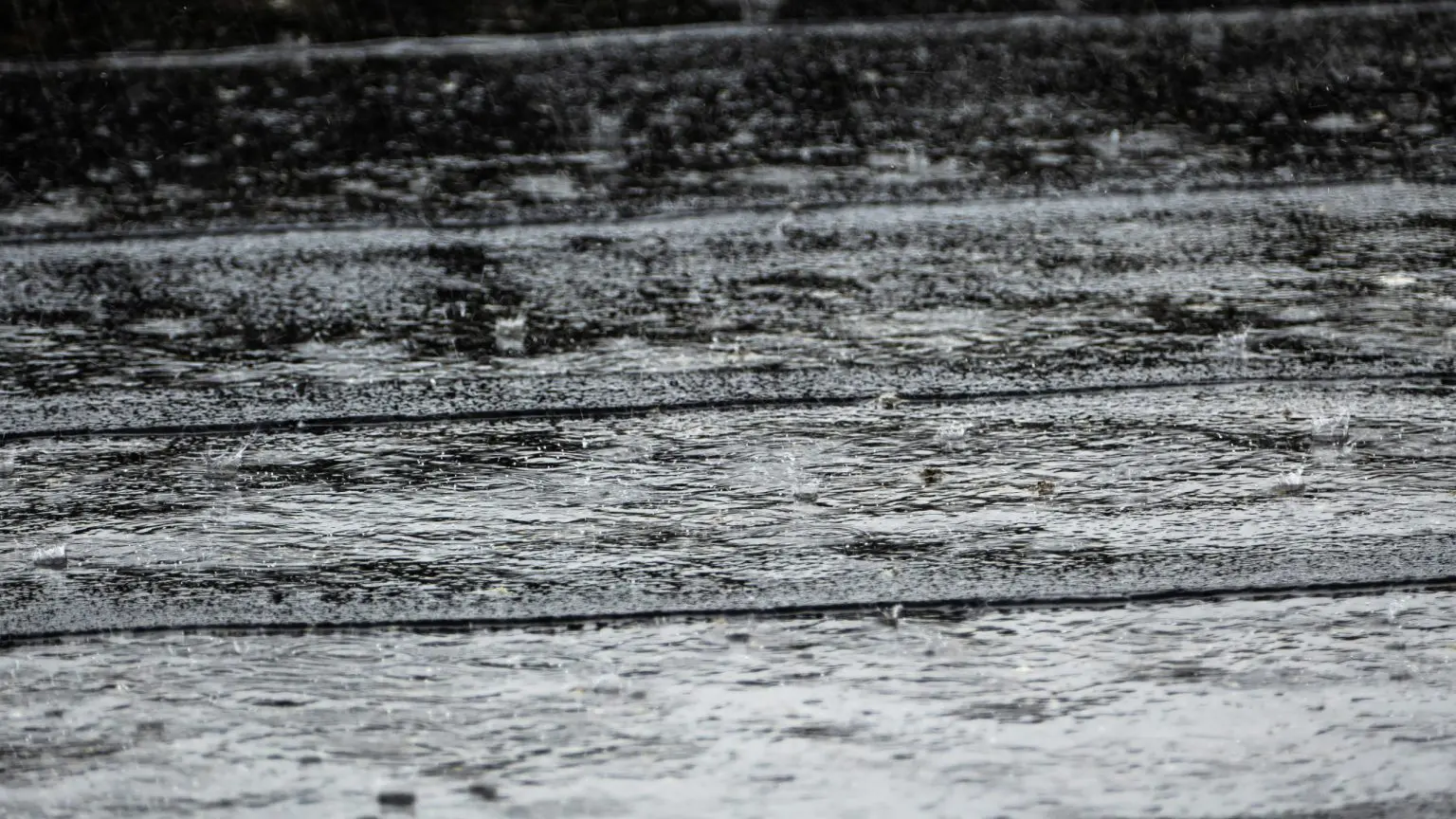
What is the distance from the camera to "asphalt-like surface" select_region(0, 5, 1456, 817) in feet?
7.18

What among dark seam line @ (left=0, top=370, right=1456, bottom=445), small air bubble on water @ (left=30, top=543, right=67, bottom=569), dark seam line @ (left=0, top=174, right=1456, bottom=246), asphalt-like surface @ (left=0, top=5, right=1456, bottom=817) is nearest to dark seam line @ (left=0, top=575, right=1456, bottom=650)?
asphalt-like surface @ (left=0, top=5, right=1456, bottom=817)

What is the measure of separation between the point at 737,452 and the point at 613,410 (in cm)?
35

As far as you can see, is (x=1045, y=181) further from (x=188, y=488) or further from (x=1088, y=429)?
(x=188, y=488)

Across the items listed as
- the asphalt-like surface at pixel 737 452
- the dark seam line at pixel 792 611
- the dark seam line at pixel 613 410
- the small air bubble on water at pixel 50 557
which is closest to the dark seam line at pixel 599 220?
the asphalt-like surface at pixel 737 452

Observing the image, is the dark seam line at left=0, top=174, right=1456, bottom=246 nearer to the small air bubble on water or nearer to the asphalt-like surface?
the asphalt-like surface

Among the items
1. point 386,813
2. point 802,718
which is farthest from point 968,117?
point 386,813

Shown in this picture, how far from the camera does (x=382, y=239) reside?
4.43 meters

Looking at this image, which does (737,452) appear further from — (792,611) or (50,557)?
(50,557)

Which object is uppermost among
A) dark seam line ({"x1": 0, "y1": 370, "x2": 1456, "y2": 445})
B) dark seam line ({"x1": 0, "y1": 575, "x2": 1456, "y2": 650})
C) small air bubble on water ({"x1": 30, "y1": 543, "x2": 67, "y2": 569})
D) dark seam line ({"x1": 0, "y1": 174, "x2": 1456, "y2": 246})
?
dark seam line ({"x1": 0, "y1": 174, "x2": 1456, "y2": 246})

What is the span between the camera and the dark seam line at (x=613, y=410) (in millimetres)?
3275

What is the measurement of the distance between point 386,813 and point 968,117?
12.8 ft

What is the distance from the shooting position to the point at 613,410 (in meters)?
3.32

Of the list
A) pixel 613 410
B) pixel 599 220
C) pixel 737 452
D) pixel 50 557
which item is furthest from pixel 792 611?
pixel 599 220

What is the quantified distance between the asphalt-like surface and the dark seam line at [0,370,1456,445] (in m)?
0.02
